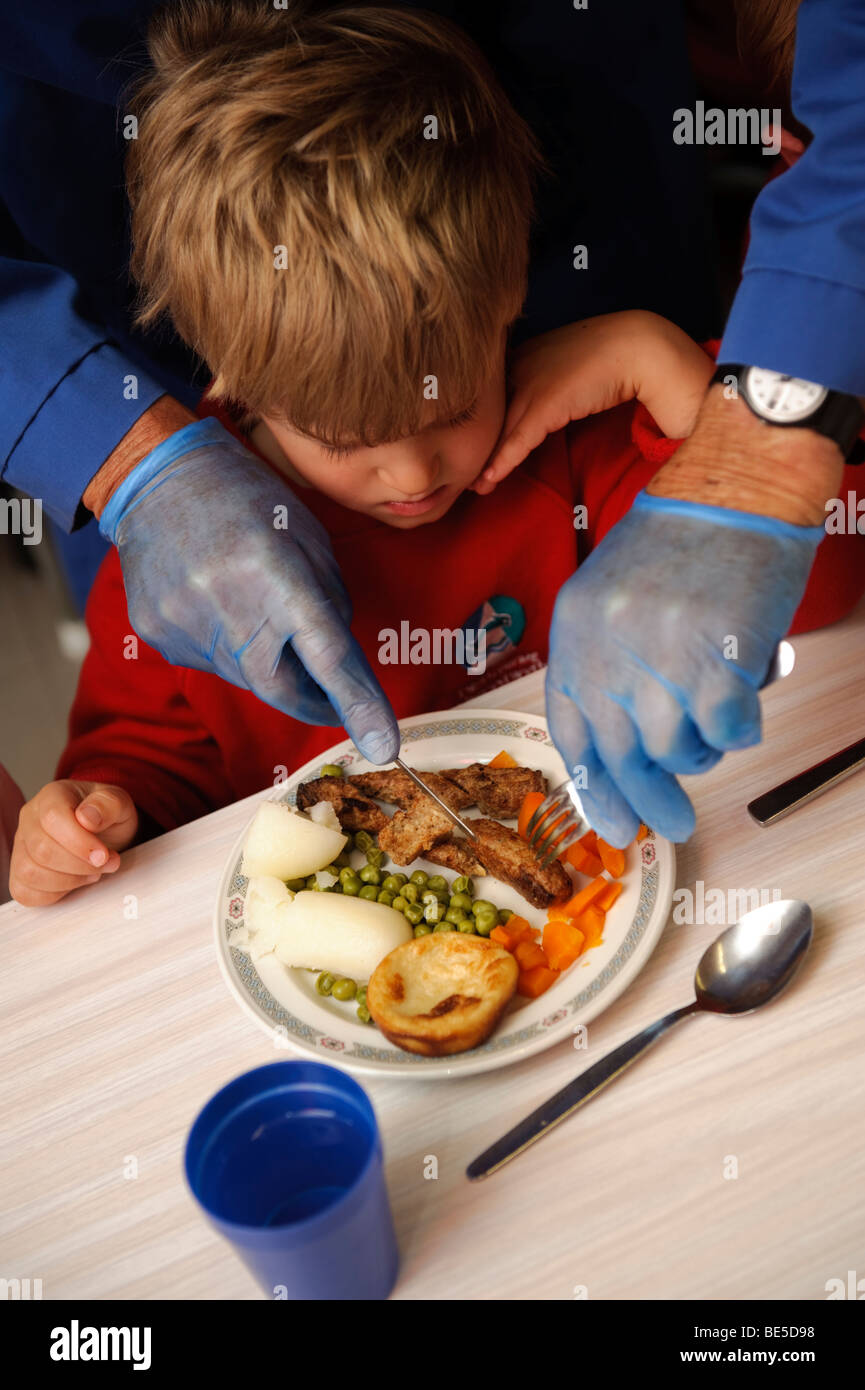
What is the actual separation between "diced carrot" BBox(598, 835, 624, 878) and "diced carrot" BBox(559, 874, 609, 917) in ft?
0.04

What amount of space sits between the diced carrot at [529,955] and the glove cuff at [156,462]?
596mm

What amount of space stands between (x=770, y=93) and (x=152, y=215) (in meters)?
0.89

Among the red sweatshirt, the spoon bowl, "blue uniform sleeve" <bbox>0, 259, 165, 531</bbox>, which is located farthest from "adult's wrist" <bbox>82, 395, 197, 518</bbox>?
the spoon bowl

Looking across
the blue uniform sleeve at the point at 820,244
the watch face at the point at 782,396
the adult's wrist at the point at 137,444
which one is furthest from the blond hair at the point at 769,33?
the adult's wrist at the point at 137,444

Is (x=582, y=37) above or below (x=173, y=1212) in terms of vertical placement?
above

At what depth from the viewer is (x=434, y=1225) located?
0.73 m

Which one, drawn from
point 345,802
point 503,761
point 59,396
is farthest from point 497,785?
point 59,396

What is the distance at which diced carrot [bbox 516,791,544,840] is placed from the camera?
3.35 ft

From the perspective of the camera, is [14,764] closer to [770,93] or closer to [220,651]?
[220,651]

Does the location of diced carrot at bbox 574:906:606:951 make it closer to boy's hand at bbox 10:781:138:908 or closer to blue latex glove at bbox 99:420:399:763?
blue latex glove at bbox 99:420:399:763

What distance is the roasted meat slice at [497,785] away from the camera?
1054 mm

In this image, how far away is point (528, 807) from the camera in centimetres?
103

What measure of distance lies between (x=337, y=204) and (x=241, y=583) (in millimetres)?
354

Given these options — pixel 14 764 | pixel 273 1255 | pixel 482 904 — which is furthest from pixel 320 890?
pixel 14 764
